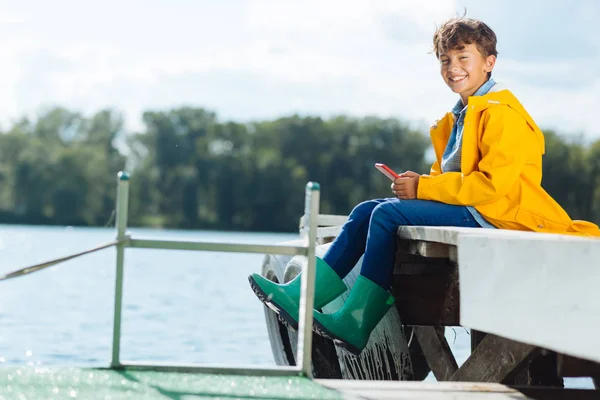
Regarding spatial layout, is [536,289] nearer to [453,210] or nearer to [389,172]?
[453,210]

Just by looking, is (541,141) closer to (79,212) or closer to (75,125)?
(79,212)

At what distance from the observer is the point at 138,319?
19516mm

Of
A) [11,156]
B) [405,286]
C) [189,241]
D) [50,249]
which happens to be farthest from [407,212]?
[11,156]

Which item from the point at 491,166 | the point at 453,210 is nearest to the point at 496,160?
the point at 491,166

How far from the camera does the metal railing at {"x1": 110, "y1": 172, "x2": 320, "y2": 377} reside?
4195 millimetres

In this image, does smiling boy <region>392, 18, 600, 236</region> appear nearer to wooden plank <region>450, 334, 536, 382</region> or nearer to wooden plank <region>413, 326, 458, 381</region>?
wooden plank <region>450, 334, 536, 382</region>

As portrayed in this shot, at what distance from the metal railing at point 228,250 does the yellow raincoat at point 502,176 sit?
1.54 meters

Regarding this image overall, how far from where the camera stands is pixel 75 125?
3639 inches

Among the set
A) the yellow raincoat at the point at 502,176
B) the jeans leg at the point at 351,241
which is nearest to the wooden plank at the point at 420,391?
the yellow raincoat at the point at 502,176

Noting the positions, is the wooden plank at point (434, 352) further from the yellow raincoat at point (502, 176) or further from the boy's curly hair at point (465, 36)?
the boy's curly hair at point (465, 36)

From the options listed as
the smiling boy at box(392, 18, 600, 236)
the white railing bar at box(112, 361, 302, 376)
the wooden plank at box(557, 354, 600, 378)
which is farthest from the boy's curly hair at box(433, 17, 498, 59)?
the white railing bar at box(112, 361, 302, 376)

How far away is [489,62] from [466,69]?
0.55 feet

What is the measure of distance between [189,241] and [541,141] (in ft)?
7.76

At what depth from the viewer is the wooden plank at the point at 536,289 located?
12.7ft
